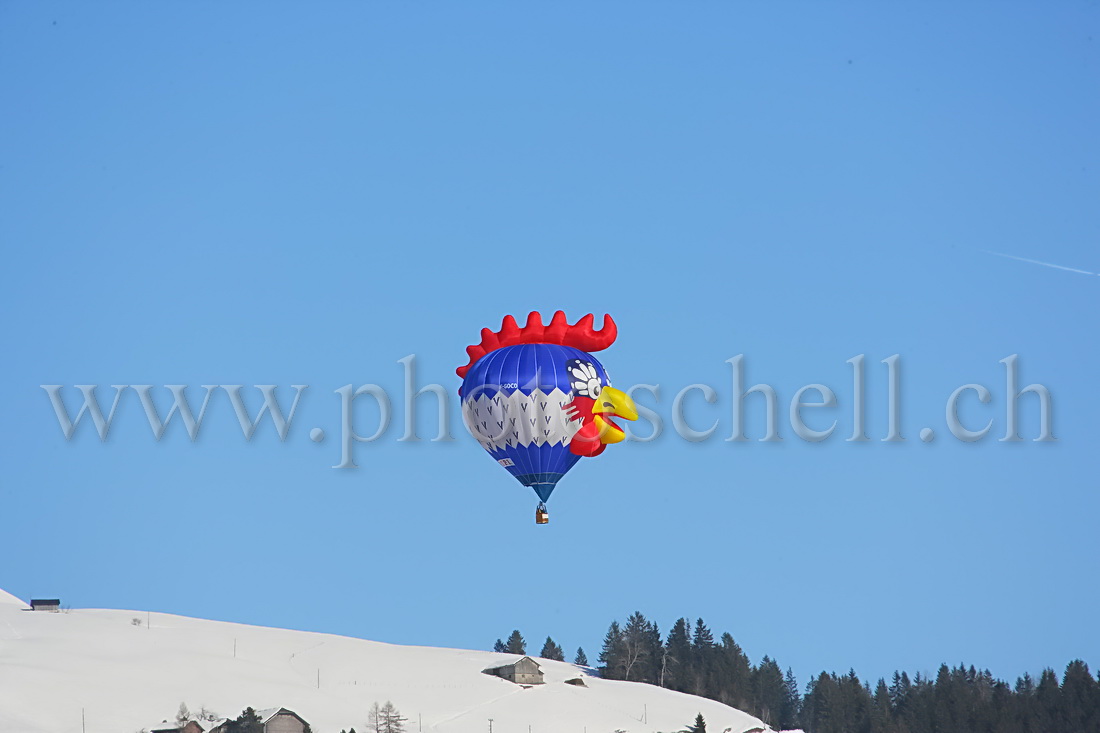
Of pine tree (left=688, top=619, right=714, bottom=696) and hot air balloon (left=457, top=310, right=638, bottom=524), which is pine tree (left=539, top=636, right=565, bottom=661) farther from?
hot air balloon (left=457, top=310, right=638, bottom=524)

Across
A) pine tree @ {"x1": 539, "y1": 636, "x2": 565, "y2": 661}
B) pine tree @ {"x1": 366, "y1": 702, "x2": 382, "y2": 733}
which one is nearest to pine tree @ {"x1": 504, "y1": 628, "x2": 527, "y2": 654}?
pine tree @ {"x1": 539, "y1": 636, "x2": 565, "y2": 661}

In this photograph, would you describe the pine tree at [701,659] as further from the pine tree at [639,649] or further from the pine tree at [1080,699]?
the pine tree at [1080,699]

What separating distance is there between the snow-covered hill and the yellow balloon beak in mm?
28237

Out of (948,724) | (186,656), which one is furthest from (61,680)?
(948,724)

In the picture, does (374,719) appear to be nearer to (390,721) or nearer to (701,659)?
(390,721)

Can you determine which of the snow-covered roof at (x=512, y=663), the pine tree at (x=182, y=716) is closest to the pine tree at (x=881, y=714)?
the snow-covered roof at (x=512, y=663)

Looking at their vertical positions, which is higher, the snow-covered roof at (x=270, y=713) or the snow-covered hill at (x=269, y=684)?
the snow-covered hill at (x=269, y=684)

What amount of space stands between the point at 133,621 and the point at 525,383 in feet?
181

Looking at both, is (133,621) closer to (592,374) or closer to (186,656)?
(186,656)

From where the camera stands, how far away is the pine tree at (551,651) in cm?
14738

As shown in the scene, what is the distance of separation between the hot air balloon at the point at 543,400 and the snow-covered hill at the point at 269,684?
1014 inches

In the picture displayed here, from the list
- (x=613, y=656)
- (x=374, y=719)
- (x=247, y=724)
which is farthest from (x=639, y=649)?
(x=247, y=724)

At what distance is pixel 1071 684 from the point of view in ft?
398

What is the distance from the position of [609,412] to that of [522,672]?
1704 inches
